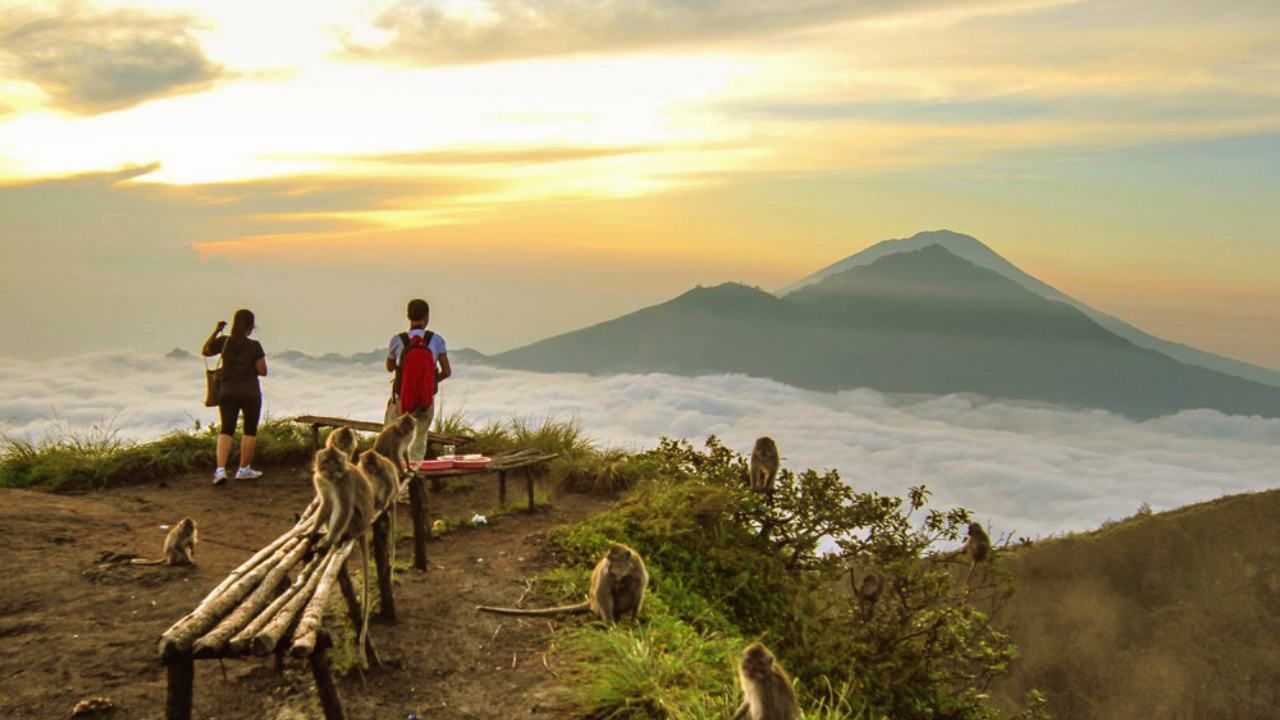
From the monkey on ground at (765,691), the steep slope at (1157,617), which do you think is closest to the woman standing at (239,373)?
the monkey on ground at (765,691)

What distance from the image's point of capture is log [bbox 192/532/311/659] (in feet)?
17.6

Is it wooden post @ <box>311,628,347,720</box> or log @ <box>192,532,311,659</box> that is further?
wooden post @ <box>311,628,347,720</box>

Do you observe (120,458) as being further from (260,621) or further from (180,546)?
(260,621)

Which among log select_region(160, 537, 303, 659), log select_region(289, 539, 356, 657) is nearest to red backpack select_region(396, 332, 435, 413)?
log select_region(160, 537, 303, 659)

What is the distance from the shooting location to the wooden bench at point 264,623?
5406mm

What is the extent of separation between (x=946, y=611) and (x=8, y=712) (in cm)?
1030

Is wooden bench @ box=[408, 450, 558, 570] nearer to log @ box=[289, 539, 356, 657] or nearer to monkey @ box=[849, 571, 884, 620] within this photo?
log @ box=[289, 539, 356, 657]

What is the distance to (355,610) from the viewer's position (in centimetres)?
762

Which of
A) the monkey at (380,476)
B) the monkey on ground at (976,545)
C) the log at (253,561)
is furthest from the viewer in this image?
the monkey on ground at (976,545)

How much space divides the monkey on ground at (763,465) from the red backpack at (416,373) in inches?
182

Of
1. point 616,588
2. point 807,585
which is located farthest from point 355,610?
point 807,585

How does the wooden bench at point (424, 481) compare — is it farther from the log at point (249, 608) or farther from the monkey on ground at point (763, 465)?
the monkey on ground at point (763, 465)

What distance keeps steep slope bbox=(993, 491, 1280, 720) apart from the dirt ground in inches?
1123

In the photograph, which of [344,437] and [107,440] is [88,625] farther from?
[107,440]
